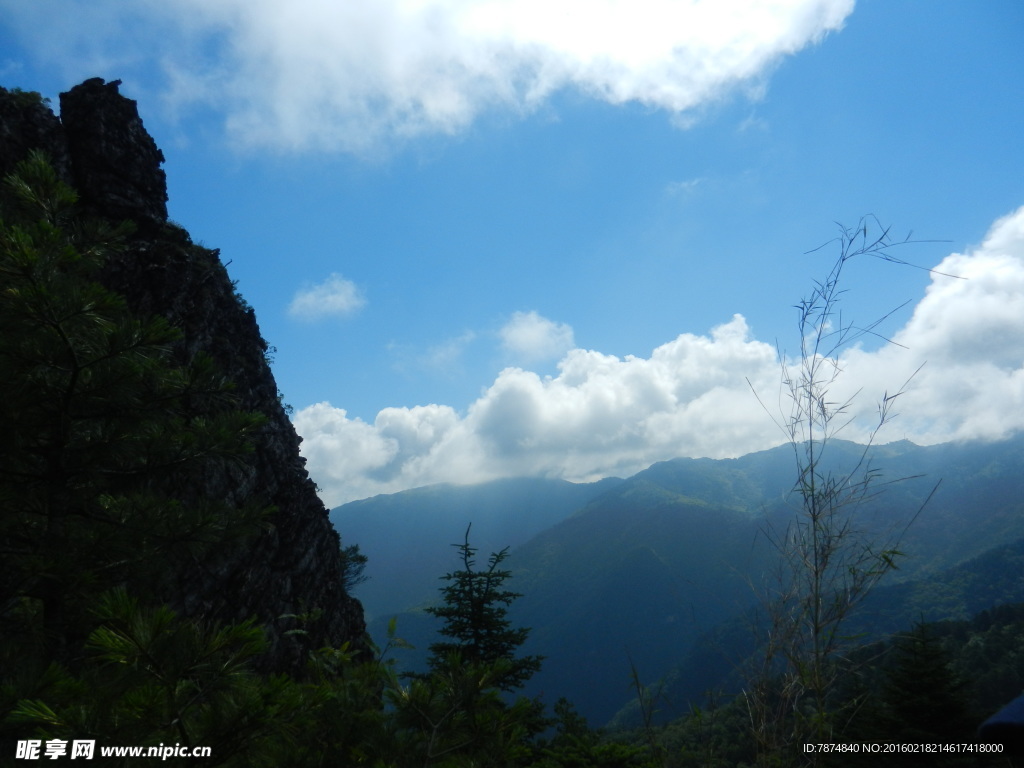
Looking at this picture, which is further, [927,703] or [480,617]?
[480,617]

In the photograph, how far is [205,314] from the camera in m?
25.2

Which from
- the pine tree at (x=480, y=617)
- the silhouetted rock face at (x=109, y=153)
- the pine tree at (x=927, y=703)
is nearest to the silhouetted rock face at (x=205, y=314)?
the silhouetted rock face at (x=109, y=153)

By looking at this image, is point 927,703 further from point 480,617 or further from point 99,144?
point 99,144

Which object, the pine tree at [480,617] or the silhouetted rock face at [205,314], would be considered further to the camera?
the silhouetted rock face at [205,314]

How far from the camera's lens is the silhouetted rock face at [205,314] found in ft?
71.3

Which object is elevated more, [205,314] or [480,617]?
[205,314]

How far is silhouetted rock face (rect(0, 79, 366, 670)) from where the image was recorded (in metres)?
21.7

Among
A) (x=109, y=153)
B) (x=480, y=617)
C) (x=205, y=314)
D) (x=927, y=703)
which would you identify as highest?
(x=109, y=153)

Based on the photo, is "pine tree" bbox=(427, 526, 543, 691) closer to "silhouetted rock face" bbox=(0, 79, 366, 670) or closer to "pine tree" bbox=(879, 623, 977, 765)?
"silhouetted rock face" bbox=(0, 79, 366, 670)

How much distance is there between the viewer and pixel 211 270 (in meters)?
26.3

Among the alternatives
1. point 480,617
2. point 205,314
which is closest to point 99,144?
point 205,314

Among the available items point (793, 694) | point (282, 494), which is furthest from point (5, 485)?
point (282, 494)

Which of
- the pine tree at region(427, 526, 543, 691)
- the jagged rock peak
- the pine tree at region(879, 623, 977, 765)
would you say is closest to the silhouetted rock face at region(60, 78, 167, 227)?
the jagged rock peak

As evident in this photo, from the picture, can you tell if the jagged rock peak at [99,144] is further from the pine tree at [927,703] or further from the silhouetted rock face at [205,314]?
the pine tree at [927,703]
